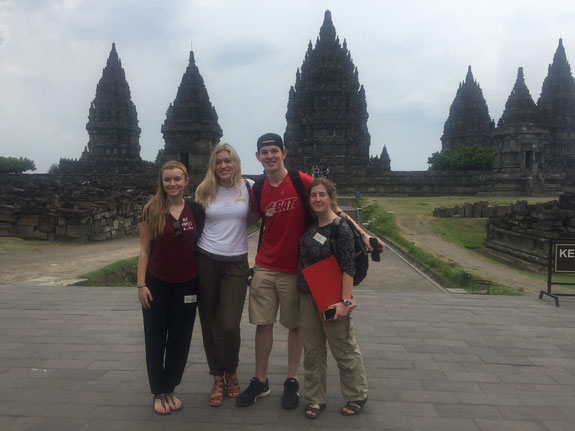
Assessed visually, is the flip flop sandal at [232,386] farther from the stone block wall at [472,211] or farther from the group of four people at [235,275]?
the stone block wall at [472,211]

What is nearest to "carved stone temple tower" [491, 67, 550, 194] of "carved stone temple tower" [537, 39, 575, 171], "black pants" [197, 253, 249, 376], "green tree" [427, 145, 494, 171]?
"green tree" [427, 145, 494, 171]

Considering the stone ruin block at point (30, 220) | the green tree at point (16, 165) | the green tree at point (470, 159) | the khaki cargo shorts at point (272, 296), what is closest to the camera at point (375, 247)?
the khaki cargo shorts at point (272, 296)

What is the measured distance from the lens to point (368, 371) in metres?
4.10

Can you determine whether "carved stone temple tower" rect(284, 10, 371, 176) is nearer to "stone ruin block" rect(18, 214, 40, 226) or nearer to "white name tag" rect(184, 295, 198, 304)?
"stone ruin block" rect(18, 214, 40, 226)

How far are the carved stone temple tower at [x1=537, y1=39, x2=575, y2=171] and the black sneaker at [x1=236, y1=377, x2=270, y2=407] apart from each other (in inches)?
2025

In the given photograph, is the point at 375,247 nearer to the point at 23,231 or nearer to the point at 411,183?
the point at 23,231

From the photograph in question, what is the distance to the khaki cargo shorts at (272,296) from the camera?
349 centimetres

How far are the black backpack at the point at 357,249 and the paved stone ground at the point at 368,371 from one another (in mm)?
979

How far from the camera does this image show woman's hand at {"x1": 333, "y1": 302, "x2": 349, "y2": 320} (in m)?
3.25

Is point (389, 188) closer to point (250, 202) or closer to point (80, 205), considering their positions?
point (80, 205)

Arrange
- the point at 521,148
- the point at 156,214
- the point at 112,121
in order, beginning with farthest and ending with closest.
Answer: the point at 112,121 < the point at 521,148 < the point at 156,214

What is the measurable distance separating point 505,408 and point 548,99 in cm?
5375

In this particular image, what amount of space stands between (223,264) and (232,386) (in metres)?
0.95

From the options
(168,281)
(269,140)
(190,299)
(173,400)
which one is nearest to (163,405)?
(173,400)
